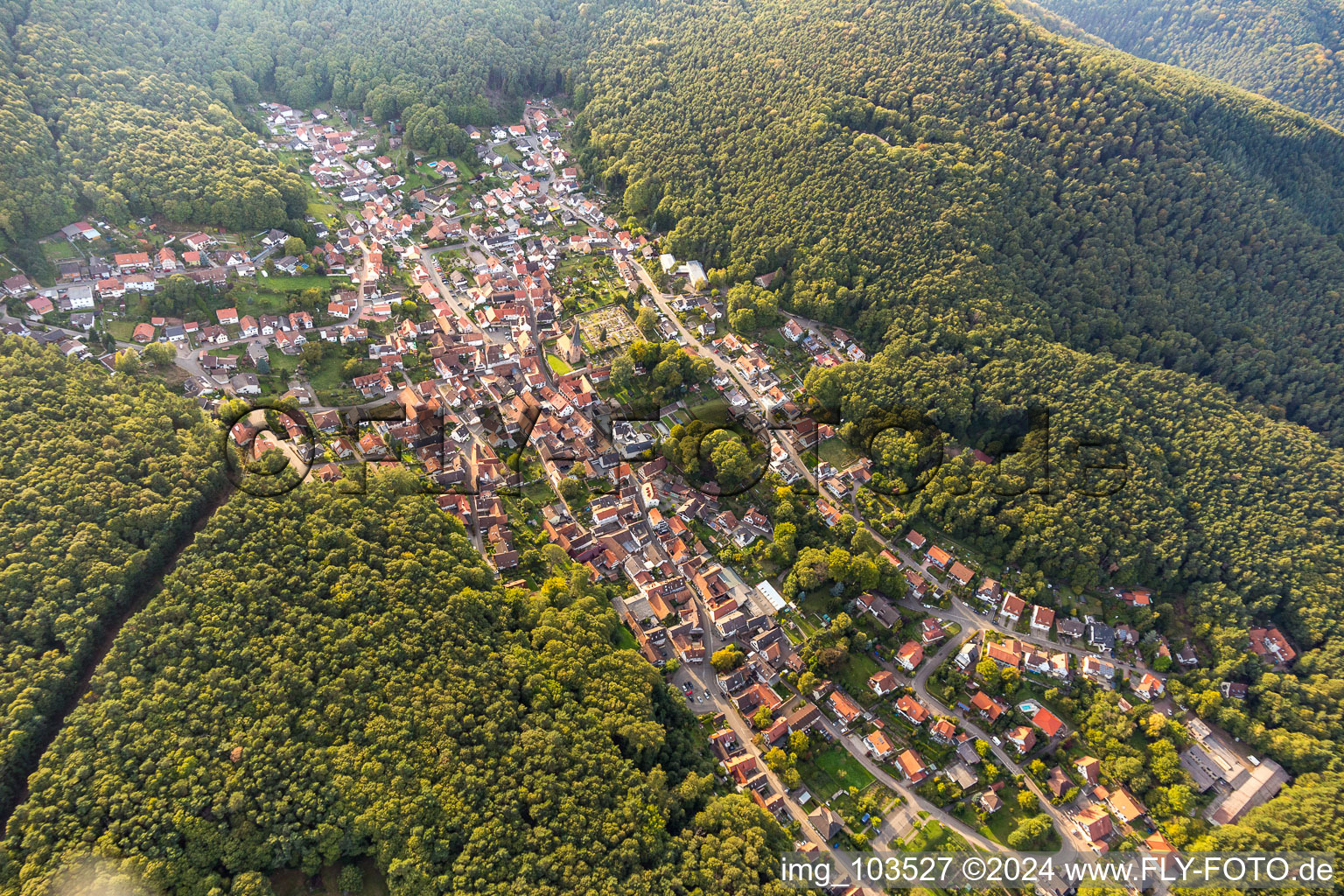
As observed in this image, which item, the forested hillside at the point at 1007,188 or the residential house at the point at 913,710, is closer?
the residential house at the point at 913,710

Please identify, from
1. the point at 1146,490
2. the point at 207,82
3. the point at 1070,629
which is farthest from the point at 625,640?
the point at 207,82

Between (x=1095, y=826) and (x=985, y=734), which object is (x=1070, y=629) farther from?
(x=1095, y=826)

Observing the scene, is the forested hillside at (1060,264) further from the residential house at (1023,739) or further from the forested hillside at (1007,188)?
the residential house at (1023,739)

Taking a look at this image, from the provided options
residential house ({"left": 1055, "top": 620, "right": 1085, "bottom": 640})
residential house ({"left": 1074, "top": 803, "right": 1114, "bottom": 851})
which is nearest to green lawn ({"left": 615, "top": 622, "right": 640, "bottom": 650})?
residential house ({"left": 1074, "top": 803, "right": 1114, "bottom": 851})

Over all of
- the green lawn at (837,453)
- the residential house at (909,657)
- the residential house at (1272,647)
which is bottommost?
the residential house at (909,657)

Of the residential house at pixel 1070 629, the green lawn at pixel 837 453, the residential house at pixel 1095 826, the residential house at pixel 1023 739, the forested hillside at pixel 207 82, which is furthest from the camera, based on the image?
the forested hillside at pixel 207 82

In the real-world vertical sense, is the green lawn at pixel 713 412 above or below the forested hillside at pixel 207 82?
below

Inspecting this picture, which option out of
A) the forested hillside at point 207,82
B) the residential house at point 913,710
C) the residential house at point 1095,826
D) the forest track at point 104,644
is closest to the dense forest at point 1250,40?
the forested hillside at point 207,82
